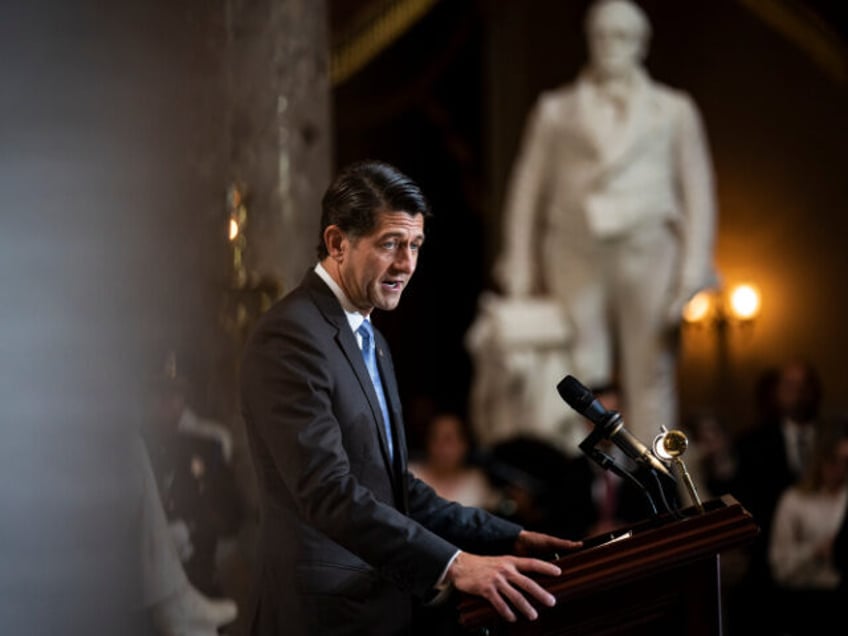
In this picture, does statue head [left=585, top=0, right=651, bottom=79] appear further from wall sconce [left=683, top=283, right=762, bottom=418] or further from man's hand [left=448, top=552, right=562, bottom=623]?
man's hand [left=448, top=552, right=562, bottom=623]

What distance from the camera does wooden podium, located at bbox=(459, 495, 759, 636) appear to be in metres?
2.20

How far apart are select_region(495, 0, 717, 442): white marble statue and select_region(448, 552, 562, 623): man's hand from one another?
5.45 meters

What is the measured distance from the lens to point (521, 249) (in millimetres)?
8109

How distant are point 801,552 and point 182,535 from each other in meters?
3.79

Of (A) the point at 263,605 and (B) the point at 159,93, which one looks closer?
(B) the point at 159,93

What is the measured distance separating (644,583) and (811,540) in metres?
3.53

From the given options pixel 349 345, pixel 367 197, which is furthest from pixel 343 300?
pixel 367 197

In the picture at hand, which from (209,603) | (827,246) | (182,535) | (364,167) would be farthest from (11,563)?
(827,246)

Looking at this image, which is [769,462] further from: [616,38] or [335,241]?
[335,241]

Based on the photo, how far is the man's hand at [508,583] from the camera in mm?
2166

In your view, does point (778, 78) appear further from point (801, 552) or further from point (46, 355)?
point (46, 355)

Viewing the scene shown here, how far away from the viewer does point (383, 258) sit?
2424mm

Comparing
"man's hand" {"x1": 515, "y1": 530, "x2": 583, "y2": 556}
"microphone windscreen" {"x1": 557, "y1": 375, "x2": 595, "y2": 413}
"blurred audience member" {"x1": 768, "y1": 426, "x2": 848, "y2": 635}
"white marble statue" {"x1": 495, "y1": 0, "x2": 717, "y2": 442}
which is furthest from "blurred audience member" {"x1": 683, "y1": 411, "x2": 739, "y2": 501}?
"microphone windscreen" {"x1": 557, "y1": 375, "x2": 595, "y2": 413}

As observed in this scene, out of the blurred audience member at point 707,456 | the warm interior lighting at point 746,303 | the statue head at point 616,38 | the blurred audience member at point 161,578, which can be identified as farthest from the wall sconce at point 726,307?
the blurred audience member at point 161,578
